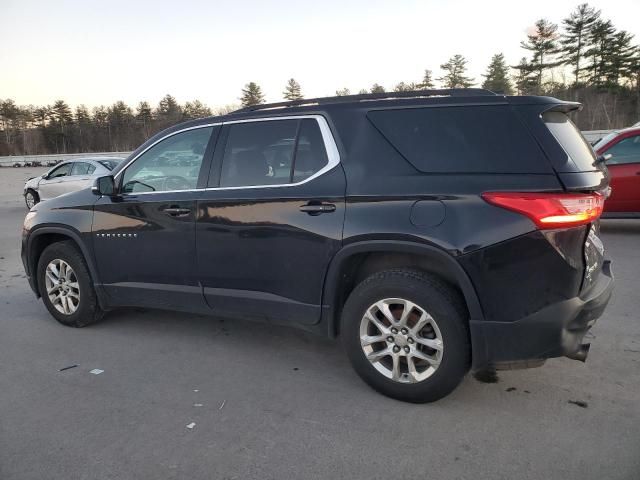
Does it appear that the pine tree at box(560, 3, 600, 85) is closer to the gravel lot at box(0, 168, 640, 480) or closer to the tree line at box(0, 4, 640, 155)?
the tree line at box(0, 4, 640, 155)

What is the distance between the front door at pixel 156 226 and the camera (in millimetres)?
3961

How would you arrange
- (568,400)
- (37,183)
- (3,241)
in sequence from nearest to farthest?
(568,400) < (3,241) < (37,183)

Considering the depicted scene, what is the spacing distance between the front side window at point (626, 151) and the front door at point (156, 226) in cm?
706

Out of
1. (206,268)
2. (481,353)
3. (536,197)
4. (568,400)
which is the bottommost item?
(568,400)

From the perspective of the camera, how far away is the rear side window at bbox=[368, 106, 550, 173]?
2.81m

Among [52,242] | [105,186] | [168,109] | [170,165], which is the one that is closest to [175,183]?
[170,165]

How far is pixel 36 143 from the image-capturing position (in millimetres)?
89188

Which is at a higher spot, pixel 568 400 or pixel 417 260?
pixel 417 260

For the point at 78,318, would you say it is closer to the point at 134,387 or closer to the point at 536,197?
the point at 134,387

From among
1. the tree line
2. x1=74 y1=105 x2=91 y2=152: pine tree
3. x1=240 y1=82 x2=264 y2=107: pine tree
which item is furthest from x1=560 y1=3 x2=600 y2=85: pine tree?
x1=74 y1=105 x2=91 y2=152: pine tree

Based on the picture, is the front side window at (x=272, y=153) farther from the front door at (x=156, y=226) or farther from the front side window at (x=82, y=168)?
the front side window at (x=82, y=168)

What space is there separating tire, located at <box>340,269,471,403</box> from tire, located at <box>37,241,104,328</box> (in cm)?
264

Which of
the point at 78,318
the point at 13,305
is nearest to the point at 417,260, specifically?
the point at 78,318

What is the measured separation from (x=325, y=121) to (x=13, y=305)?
436cm
